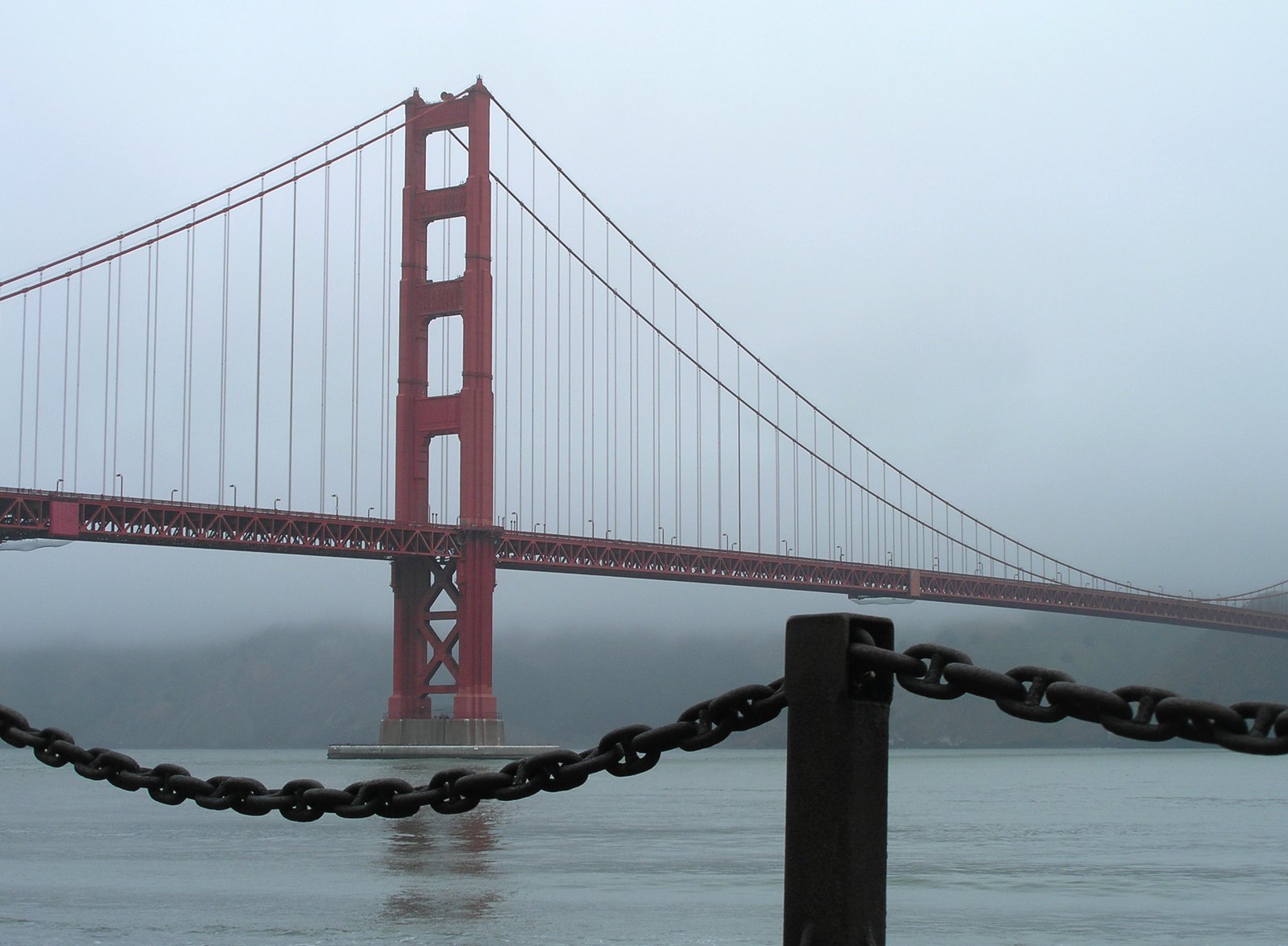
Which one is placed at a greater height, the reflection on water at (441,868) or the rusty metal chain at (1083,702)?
the rusty metal chain at (1083,702)

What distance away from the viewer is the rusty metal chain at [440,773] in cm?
234

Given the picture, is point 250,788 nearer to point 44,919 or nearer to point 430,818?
point 44,919

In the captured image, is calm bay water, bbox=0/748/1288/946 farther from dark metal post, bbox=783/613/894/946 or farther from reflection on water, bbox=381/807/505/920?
dark metal post, bbox=783/613/894/946

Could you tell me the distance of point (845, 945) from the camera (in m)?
2.01

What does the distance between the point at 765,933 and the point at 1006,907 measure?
2523 millimetres

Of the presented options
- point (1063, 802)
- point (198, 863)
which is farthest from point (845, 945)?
point (1063, 802)

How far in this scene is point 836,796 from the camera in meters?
2.01

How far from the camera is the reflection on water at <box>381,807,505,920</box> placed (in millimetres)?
8750

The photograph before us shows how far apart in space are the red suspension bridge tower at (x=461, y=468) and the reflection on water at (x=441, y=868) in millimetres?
22611

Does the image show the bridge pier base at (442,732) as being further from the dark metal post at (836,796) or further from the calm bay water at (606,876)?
the dark metal post at (836,796)

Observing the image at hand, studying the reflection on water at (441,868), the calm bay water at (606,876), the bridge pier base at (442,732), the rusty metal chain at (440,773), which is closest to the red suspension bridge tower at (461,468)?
the bridge pier base at (442,732)

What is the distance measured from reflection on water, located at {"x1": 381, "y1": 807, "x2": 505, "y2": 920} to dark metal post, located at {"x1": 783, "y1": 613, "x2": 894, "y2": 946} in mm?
6487

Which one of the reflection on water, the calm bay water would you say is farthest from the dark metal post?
the reflection on water

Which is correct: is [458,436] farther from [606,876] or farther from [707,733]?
[707,733]
